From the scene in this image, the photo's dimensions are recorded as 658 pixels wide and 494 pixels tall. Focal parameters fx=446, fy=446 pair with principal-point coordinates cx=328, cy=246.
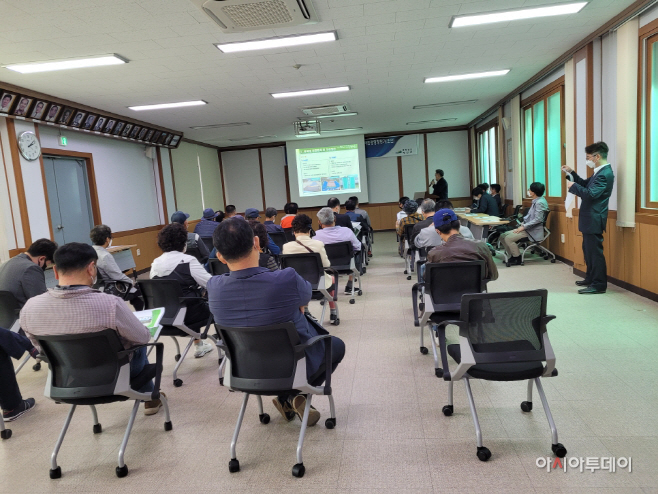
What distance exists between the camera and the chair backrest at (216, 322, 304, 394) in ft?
6.90

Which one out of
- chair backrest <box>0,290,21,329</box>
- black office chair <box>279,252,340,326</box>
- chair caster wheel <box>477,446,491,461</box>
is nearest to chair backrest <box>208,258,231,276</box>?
black office chair <box>279,252,340,326</box>

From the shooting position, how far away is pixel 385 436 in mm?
2461

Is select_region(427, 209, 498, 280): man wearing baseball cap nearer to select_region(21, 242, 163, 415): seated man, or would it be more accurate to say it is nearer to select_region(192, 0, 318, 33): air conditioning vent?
select_region(21, 242, 163, 415): seated man

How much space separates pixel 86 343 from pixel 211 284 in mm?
639

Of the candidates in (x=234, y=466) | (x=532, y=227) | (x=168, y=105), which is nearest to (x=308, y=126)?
(x=168, y=105)

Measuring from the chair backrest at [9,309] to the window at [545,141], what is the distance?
718 centimetres

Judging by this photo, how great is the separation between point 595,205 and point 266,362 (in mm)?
4437

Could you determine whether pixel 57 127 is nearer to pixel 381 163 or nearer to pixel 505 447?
pixel 505 447

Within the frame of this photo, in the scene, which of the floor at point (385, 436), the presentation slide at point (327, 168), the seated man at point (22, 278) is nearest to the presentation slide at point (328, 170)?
the presentation slide at point (327, 168)

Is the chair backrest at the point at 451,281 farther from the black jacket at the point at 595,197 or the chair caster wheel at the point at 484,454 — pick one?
the black jacket at the point at 595,197

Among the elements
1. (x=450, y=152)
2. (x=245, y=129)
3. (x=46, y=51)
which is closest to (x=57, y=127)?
(x=46, y=51)

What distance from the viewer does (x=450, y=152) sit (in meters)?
13.9

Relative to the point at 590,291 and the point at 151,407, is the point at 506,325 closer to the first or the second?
the point at 151,407

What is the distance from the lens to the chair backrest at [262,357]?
2104 millimetres
